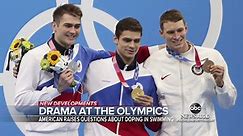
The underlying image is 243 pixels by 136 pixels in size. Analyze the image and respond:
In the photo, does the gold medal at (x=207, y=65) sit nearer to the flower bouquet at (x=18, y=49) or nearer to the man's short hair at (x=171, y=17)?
the man's short hair at (x=171, y=17)

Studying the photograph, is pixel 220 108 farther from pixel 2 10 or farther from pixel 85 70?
pixel 2 10

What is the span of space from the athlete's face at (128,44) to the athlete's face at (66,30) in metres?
0.18

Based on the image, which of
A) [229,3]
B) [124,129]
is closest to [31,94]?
[124,129]

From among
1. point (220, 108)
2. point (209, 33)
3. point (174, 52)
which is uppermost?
point (209, 33)

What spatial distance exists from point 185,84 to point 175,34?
0.20m

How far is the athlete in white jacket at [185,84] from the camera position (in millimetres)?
1772

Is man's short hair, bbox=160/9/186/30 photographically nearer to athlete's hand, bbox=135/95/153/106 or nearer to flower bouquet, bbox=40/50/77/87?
athlete's hand, bbox=135/95/153/106

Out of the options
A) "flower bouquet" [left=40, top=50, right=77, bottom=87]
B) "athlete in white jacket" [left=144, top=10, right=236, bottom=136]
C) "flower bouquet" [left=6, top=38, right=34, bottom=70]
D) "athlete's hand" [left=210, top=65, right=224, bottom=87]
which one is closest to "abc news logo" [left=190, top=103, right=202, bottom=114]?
"athlete in white jacket" [left=144, top=10, right=236, bottom=136]

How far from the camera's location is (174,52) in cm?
179

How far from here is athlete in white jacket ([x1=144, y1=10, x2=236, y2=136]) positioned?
1.77m

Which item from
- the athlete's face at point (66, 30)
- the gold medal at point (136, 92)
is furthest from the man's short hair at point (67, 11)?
the gold medal at point (136, 92)

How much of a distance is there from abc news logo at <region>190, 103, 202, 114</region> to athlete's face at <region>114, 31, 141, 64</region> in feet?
1.00

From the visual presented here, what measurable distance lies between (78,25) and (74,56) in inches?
4.9

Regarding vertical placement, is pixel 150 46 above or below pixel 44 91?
above
